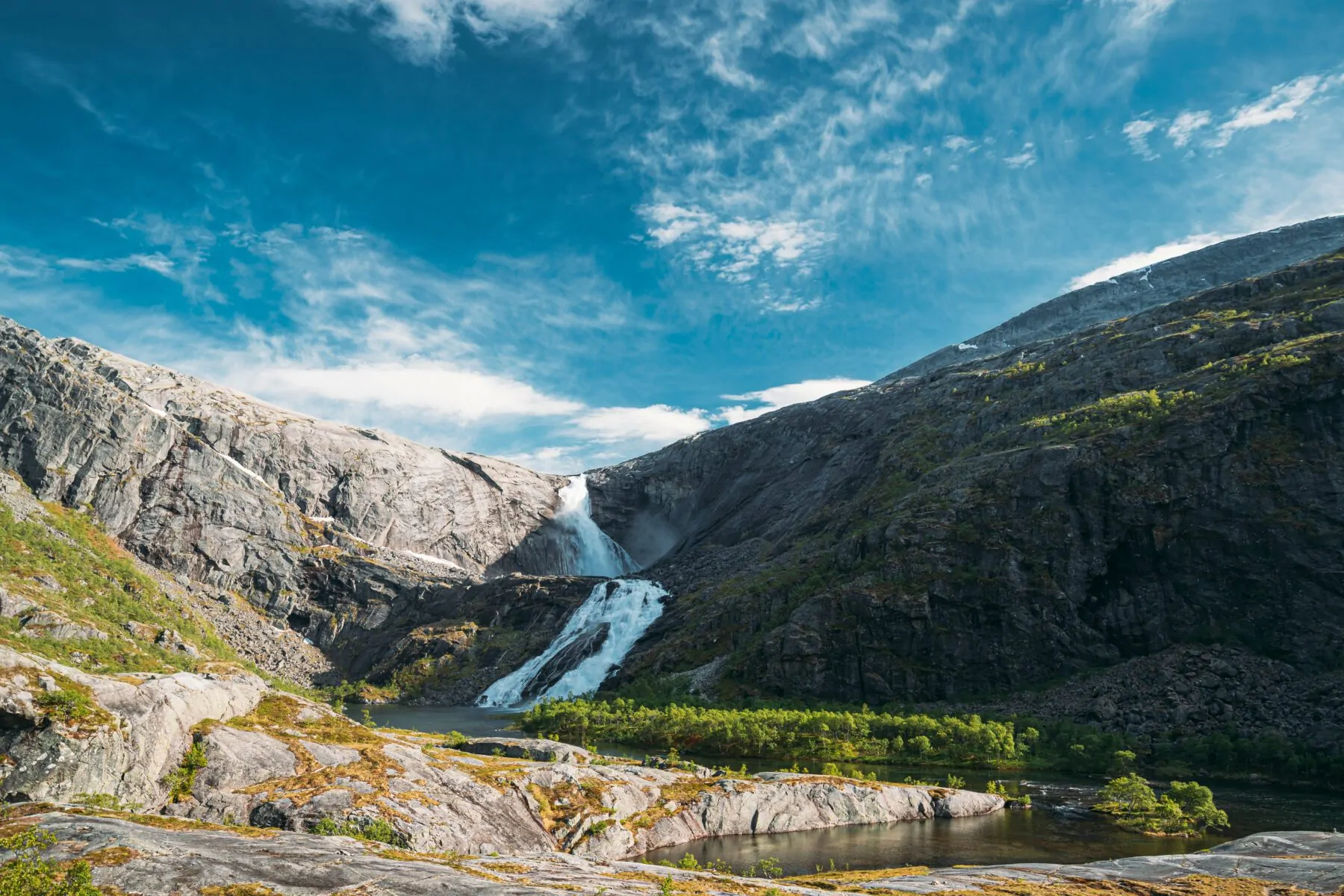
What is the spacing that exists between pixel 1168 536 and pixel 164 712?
95.4 meters

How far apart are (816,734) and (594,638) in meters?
62.3

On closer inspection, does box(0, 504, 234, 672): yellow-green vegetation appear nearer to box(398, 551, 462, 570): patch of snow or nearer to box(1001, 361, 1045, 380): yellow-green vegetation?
box(398, 551, 462, 570): patch of snow

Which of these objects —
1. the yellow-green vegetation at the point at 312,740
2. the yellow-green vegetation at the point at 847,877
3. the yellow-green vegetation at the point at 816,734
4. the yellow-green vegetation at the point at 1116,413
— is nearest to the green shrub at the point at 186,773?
the yellow-green vegetation at the point at 312,740

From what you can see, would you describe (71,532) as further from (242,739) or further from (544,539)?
(242,739)

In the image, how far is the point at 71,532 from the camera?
121562 millimetres

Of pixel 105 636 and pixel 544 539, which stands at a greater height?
pixel 544 539

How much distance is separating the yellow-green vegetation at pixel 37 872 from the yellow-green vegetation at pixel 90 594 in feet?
224

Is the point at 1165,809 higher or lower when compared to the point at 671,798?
higher

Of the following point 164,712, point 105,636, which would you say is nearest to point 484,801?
point 164,712

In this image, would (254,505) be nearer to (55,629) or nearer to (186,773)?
(55,629)

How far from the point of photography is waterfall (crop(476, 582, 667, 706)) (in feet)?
381

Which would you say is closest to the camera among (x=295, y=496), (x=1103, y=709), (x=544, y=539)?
(x=1103, y=709)

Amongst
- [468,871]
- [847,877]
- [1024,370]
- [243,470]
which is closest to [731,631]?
[847,877]

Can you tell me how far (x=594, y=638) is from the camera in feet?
414
